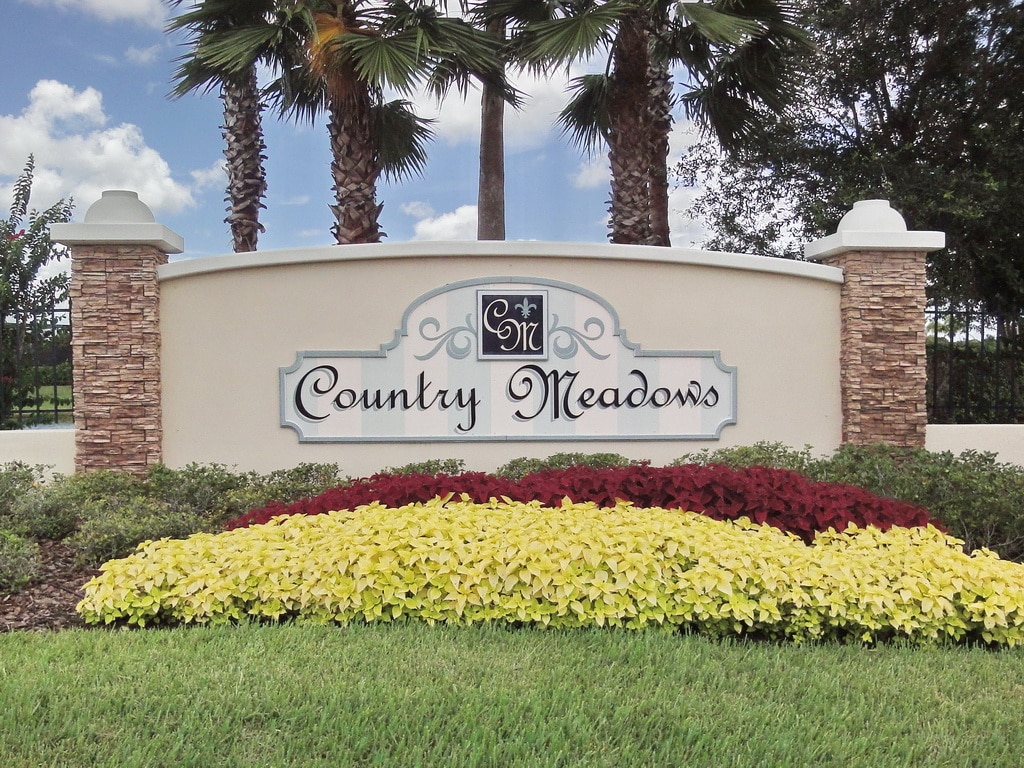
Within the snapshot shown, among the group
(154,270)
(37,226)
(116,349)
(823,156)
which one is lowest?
(116,349)

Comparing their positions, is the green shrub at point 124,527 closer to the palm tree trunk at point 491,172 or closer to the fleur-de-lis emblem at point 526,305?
the fleur-de-lis emblem at point 526,305

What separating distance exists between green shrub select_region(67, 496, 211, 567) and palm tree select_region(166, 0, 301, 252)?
18.6 ft

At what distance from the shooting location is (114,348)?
898cm

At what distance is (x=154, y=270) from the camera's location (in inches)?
358

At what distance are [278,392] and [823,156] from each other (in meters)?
10.4

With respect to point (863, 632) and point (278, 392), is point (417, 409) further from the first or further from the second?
point (863, 632)

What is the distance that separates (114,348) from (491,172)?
7786 mm

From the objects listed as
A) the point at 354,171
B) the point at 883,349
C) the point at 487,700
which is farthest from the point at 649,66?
the point at 487,700

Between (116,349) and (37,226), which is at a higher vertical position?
(37,226)

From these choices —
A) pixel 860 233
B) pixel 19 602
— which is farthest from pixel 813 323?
pixel 19 602

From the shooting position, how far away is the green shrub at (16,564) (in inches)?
221

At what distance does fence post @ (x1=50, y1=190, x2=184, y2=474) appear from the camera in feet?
29.5

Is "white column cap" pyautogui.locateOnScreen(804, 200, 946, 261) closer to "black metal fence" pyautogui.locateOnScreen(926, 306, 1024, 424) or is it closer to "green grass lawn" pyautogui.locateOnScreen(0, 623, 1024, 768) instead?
"black metal fence" pyautogui.locateOnScreen(926, 306, 1024, 424)

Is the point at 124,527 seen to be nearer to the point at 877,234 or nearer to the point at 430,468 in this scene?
the point at 430,468
